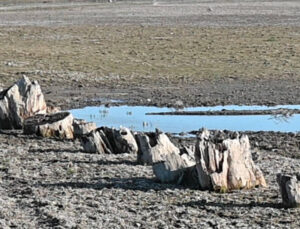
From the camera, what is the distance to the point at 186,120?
2177 cm

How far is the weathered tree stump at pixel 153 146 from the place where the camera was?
15.3 meters

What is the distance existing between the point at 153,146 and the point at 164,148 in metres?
0.20

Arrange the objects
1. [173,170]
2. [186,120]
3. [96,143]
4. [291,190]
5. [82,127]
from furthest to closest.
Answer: [186,120] → [82,127] → [96,143] → [173,170] → [291,190]

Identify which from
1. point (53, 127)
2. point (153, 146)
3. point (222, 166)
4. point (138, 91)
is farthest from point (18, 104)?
point (222, 166)

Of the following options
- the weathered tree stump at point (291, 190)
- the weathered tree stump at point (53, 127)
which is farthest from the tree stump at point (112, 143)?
the weathered tree stump at point (291, 190)

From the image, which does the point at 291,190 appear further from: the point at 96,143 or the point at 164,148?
the point at 96,143

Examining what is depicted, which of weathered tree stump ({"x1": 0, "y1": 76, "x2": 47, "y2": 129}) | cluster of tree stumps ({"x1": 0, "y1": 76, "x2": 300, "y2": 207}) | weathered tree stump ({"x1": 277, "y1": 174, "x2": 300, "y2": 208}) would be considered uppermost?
weathered tree stump ({"x1": 0, "y1": 76, "x2": 47, "y2": 129})

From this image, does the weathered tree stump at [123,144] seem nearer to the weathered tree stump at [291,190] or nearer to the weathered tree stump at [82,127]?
the weathered tree stump at [82,127]

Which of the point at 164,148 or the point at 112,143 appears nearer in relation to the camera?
the point at 164,148

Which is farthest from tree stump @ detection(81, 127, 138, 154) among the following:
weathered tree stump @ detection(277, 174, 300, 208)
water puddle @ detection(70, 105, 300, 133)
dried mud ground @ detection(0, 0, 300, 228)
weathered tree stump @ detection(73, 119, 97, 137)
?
weathered tree stump @ detection(277, 174, 300, 208)

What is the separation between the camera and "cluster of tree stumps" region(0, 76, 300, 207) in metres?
13.1

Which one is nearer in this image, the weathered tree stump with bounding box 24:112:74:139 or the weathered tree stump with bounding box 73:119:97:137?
the weathered tree stump with bounding box 73:119:97:137

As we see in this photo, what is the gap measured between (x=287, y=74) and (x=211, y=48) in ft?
28.1

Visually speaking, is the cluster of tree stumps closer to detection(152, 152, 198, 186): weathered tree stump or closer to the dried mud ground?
detection(152, 152, 198, 186): weathered tree stump
